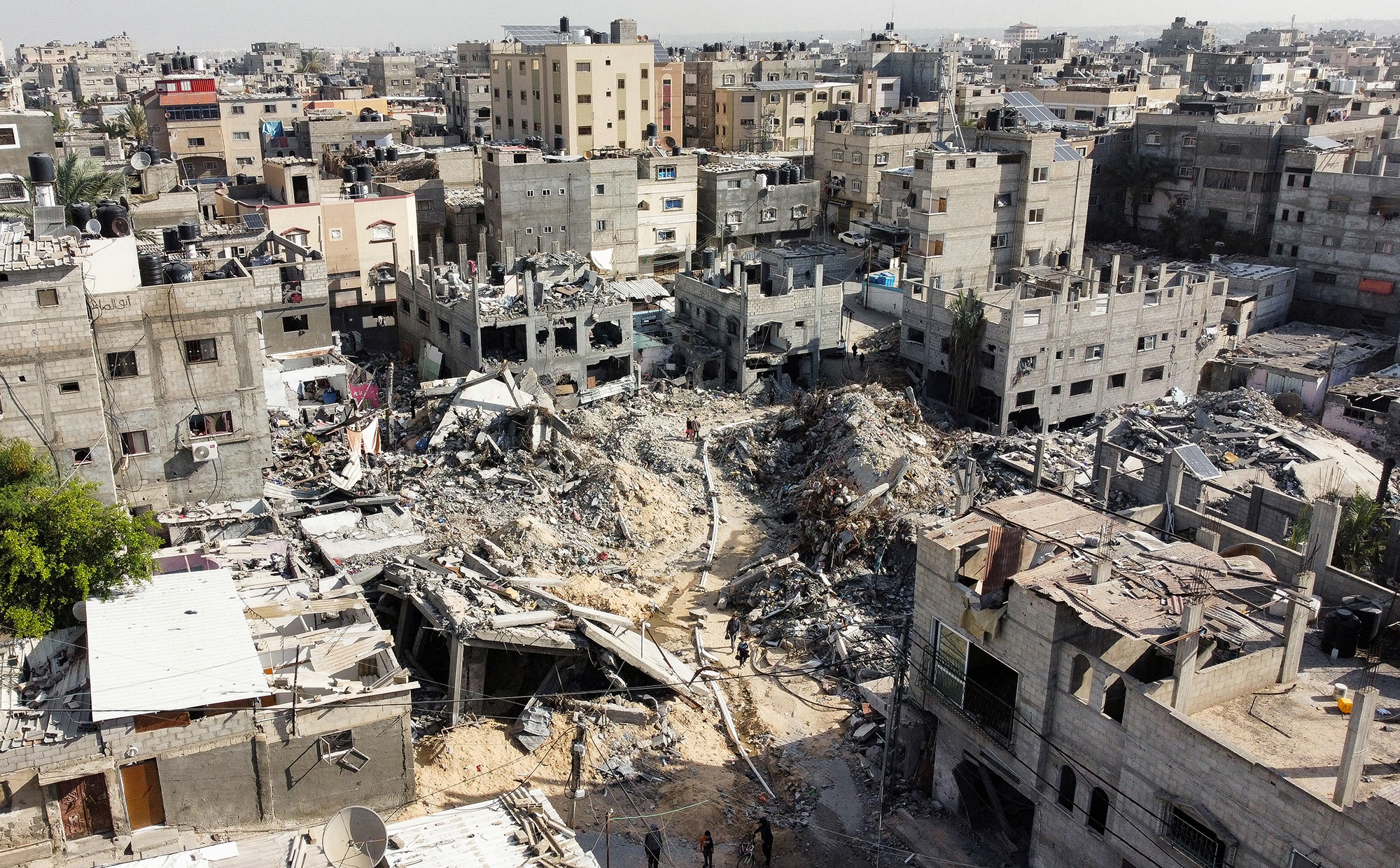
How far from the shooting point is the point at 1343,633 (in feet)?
59.9

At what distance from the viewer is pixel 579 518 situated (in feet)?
106

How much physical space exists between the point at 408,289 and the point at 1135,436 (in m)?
28.3

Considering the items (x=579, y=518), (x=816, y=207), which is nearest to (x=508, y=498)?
(x=579, y=518)

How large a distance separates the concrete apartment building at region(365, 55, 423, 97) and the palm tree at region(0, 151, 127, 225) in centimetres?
8917

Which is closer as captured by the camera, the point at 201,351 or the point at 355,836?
the point at 355,836

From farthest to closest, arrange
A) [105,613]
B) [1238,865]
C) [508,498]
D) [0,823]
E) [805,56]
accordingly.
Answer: [805,56] < [508,498] < [105,613] < [0,823] < [1238,865]

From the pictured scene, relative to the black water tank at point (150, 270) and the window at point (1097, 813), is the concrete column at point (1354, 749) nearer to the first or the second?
the window at point (1097, 813)

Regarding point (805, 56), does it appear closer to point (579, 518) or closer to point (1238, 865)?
point (579, 518)

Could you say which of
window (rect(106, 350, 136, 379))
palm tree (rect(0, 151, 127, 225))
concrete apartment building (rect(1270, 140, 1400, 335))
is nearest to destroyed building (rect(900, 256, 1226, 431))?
concrete apartment building (rect(1270, 140, 1400, 335))

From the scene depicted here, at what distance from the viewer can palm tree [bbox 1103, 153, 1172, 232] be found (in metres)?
65.1

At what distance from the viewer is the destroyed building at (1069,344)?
39.7 meters

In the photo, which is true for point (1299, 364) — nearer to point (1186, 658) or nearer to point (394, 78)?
point (1186, 658)

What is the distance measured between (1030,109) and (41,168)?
4404 centimetres

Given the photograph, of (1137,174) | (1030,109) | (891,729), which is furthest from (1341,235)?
(891,729)
